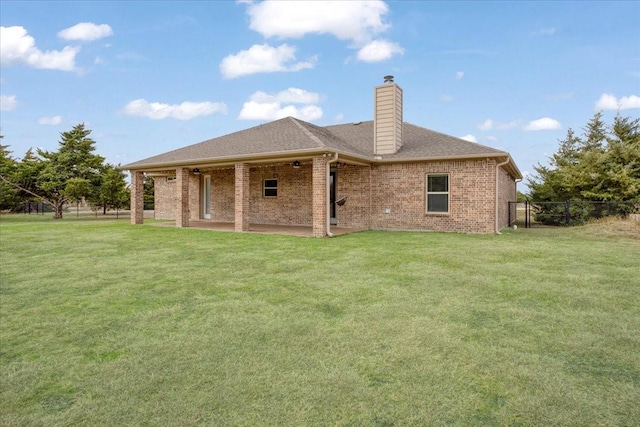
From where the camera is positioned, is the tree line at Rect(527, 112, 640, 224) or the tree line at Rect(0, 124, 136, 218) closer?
the tree line at Rect(527, 112, 640, 224)

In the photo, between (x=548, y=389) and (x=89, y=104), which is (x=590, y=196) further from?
(x=89, y=104)

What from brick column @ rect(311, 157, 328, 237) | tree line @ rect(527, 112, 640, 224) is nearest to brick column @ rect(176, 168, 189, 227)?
brick column @ rect(311, 157, 328, 237)

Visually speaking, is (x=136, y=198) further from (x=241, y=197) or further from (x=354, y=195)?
(x=354, y=195)

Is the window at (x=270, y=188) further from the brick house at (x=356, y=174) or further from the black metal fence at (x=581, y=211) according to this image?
the black metal fence at (x=581, y=211)

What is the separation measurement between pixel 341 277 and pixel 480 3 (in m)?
13.2

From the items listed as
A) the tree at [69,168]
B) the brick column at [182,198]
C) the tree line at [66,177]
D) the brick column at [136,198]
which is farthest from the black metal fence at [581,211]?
the tree at [69,168]

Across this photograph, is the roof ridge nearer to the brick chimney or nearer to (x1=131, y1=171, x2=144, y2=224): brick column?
the brick chimney

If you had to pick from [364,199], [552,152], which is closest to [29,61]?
[364,199]

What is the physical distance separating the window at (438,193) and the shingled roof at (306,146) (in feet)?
2.73

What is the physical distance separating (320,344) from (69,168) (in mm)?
24955

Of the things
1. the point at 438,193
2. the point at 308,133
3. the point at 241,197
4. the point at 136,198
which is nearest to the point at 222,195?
the point at 136,198

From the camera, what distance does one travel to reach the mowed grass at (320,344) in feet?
7.63

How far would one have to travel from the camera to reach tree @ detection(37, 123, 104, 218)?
846 inches

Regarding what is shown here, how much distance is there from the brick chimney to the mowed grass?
7.58 metres
